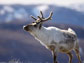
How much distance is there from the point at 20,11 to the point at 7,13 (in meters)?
7.32

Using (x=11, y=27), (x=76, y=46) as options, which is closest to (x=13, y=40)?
Answer: (x=11, y=27)

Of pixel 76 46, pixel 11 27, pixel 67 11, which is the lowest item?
pixel 67 11

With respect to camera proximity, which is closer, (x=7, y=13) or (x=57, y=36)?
(x=57, y=36)

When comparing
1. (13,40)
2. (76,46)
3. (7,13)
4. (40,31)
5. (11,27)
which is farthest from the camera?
(7,13)

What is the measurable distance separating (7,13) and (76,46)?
14756 centimetres

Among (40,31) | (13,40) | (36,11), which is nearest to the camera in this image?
(40,31)

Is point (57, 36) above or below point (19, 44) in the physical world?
above

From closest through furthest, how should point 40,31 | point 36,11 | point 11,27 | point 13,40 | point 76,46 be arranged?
point 40,31, point 76,46, point 13,40, point 11,27, point 36,11

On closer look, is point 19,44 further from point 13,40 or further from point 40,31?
point 40,31

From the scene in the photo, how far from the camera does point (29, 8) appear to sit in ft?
649

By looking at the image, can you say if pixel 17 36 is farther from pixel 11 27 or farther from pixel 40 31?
pixel 40 31

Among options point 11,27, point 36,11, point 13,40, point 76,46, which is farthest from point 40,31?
point 36,11

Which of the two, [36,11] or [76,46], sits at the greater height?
[76,46]

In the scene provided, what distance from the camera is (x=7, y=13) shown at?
17250 centimetres
